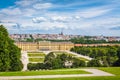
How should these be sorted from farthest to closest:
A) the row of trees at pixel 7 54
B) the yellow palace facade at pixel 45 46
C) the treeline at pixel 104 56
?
1. the yellow palace facade at pixel 45 46
2. the treeline at pixel 104 56
3. the row of trees at pixel 7 54

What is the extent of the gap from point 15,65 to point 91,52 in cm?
4607

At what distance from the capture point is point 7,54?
22.2 metres

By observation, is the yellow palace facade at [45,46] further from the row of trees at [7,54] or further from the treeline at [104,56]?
the row of trees at [7,54]

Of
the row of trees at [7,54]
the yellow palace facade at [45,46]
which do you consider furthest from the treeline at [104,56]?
the yellow palace facade at [45,46]

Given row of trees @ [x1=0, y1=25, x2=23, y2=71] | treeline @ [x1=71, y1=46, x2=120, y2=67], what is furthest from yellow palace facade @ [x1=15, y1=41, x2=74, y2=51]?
row of trees @ [x1=0, y1=25, x2=23, y2=71]

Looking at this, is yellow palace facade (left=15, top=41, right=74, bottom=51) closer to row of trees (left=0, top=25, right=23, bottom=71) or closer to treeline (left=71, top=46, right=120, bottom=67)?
treeline (left=71, top=46, right=120, bottom=67)

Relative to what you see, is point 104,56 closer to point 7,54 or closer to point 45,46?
point 7,54

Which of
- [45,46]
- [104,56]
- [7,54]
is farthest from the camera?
[45,46]

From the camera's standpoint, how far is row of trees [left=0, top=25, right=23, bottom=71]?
21.8 metres

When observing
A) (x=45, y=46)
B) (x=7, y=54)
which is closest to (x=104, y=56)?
(x=7, y=54)

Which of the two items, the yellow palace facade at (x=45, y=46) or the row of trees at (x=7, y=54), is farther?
the yellow palace facade at (x=45, y=46)

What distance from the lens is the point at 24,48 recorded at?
105625mm

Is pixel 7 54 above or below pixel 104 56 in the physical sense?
above

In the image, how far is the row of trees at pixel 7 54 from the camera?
21844 mm
